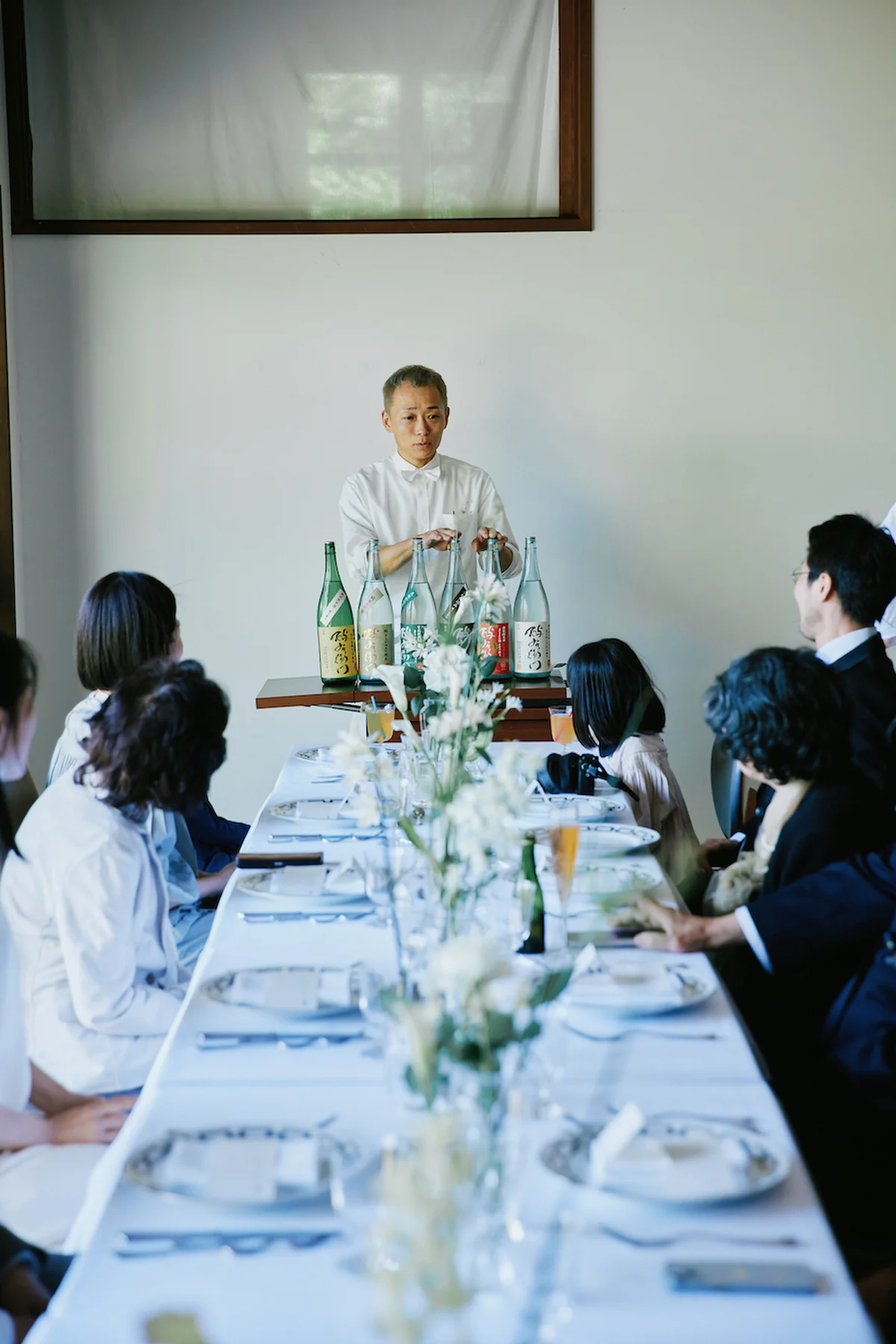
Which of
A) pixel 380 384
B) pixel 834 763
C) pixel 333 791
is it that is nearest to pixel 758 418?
pixel 380 384

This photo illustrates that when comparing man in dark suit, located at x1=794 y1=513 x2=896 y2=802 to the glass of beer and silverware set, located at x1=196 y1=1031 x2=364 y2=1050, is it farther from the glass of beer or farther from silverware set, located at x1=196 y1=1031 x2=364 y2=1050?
silverware set, located at x1=196 y1=1031 x2=364 y2=1050

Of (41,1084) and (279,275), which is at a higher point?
(279,275)

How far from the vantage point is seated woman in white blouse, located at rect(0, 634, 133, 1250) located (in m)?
1.51

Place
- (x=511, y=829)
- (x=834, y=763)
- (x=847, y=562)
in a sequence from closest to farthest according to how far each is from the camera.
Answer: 1. (x=511, y=829)
2. (x=834, y=763)
3. (x=847, y=562)

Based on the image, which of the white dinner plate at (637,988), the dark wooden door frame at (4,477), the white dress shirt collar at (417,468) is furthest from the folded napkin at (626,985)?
the dark wooden door frame at (4,477)

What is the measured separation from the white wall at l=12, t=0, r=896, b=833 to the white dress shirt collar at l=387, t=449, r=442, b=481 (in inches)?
16.9

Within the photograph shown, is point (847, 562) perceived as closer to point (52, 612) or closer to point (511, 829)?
point (511, 829)

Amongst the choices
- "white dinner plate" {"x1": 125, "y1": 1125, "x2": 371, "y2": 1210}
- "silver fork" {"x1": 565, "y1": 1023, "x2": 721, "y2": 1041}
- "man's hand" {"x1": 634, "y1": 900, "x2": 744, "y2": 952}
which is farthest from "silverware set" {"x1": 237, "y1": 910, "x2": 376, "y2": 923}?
"white dinner plate" {"x1": 125, "y1": 1125, "x2": 371, "y2": 1210}

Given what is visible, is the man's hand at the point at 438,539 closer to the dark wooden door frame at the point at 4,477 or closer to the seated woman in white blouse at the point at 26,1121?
the dark wooden door frame at the point at 4,477

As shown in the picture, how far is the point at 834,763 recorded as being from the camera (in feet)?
6.44

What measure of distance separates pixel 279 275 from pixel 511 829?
12.4ft

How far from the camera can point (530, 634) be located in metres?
3.54

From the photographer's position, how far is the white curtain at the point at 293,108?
4594 mm

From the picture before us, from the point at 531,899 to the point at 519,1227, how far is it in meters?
0.70
